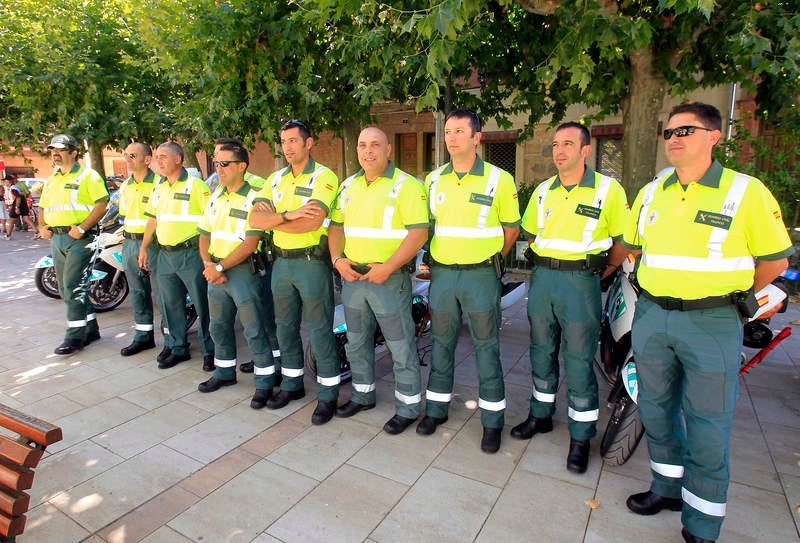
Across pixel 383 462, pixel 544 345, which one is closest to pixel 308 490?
pixel 383 462

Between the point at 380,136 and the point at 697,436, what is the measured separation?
2.49 meters

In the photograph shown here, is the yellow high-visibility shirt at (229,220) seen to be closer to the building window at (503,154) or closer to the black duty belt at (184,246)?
the black duty belt at (184,246)

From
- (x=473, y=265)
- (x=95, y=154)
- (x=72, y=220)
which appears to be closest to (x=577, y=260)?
(x=473, y=265)

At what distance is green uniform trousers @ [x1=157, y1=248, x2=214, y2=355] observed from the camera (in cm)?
449

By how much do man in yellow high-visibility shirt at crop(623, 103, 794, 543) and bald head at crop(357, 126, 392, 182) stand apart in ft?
5.59

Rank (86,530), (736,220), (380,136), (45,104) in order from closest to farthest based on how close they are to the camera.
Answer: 1. (736,220)
2. (86,530)
3. (380,136)
4. (45,104)

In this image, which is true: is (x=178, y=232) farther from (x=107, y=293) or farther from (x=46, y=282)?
(x=46, y=282)

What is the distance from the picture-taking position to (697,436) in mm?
2375

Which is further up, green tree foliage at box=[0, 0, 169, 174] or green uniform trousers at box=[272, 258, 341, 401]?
green tree foliage at box=[0, 0, 169, 174]

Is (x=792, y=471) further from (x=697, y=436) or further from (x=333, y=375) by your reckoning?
(x=333, y=375)

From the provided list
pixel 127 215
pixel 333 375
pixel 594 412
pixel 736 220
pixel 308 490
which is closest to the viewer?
pixel 736 220

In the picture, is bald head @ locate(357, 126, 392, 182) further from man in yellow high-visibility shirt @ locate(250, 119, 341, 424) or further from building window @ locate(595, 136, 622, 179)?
building window @ locate(595, 136, 622, 179)

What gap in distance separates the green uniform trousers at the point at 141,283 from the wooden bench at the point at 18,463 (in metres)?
2.85

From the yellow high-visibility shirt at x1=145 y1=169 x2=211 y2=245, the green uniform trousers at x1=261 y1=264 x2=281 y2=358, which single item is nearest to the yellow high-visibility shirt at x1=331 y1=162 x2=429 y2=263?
the green uniform trousers at x1=261 y1=264 x2=281 y2=358
